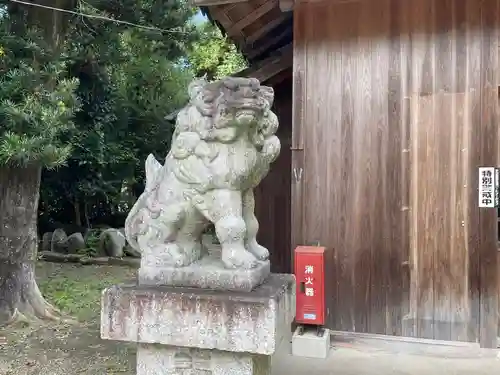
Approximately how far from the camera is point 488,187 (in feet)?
14.9

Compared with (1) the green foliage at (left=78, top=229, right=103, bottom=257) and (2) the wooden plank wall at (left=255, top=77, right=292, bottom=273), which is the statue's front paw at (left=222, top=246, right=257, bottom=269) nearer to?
(2) the wooden plank wall at (left=255, top=77, right=292, bottom=273)

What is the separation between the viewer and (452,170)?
4.68 meters

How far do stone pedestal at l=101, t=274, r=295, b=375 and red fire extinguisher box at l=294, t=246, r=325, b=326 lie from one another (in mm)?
1665

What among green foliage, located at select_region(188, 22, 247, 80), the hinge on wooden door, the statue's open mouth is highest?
green foliage, located at select_region(188, 22, 247, 80)

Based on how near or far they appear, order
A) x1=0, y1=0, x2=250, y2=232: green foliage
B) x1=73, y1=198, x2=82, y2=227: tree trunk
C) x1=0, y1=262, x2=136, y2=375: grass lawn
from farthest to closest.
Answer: x1=73, y1=198, x2=82, y2=227: tree trunk
x1=0, y1=0, x2=250, y2=232: green foliage
x1=0, y1=262, x2=136, y2=375: grass lawn

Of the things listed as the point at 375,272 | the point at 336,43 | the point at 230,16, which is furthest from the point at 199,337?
the point at 230,16

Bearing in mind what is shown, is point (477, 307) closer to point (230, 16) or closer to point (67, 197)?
point (230, 16)

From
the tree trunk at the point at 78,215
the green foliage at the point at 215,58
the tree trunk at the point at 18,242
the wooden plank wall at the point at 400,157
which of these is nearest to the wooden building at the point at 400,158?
the wooden plank wall at the point at 400,157

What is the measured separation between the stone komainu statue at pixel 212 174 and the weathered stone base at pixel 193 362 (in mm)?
528

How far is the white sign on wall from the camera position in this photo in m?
4.50

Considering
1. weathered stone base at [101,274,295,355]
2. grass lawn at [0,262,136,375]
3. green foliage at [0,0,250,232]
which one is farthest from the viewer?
green foliage at [0,0,250,232]

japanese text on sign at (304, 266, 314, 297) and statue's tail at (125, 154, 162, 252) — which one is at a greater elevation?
statue's tail at (125, 154, 162, 252)

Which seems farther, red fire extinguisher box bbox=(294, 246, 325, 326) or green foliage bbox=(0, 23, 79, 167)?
red fire extinguisher box bbox=(294, 246, 325, 326)

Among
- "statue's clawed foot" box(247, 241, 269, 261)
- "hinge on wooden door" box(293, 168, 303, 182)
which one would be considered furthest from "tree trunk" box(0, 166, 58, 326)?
"statue's clawed foot" box(247, 241, 269, 261)
